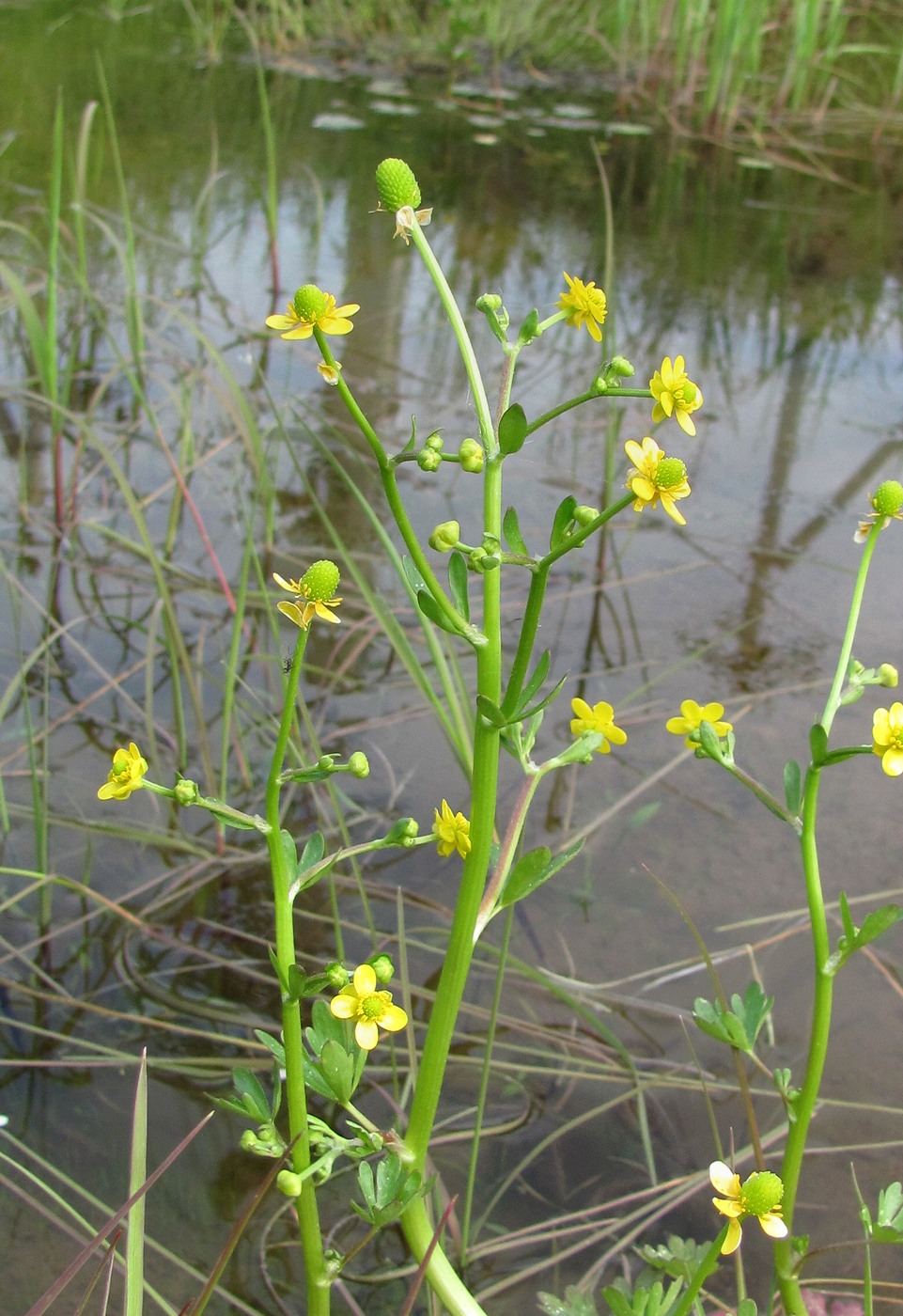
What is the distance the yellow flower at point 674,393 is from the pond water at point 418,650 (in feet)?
1.89

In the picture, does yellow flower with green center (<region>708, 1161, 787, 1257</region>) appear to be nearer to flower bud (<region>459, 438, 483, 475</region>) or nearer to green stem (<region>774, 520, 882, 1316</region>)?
green stem (<region>774, 520, 882, 1316</region>)

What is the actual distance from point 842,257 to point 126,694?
3.25m

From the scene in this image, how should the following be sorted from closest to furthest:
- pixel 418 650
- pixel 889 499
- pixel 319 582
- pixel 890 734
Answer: pixel 319 582, pixel 890 734, pixel 889 499, pixel 418 650

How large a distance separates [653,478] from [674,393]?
0.07 meters

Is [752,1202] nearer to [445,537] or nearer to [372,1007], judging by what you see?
[372,1007]

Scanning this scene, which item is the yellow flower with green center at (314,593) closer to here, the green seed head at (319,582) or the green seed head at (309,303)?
the green seed head at (319,582)

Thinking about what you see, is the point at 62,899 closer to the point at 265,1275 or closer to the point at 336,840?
the point at 336,840

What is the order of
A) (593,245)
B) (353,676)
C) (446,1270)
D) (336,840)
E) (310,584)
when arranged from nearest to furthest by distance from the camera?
(310,584)
(446,1270)
(336,840)
(353,676)
(593,245)

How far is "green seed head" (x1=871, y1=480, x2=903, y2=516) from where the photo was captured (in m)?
1.10

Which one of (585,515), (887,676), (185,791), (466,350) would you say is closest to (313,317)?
(466,350)

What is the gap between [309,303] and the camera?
0.88 metres

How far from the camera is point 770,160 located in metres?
5.41

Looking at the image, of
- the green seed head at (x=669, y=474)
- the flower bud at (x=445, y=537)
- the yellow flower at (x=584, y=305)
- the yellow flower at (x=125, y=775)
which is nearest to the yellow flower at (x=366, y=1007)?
the yellow flower at (x=125, y=775)

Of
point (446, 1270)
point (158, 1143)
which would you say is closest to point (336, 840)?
point (158, 1143)
